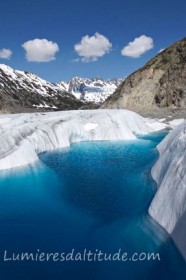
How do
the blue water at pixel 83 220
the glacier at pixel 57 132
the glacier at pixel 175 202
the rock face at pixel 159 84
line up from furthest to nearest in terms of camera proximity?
the rock face at pixel 159 84 < the glacier at pixel 57 132 < the glacier at pixel 175 202 < the blue water at pixel 83 220

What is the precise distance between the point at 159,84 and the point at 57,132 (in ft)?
183

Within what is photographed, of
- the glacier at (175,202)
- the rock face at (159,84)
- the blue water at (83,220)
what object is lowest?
the blue water at (83,220)

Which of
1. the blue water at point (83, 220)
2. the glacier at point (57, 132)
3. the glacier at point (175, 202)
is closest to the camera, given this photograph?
the blue water at point (83, 220)

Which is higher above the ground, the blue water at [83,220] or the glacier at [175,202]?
the glacier at [175,202]

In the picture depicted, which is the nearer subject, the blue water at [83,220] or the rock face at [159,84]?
the blue water at [83,220]

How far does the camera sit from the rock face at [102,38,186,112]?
87938 mm

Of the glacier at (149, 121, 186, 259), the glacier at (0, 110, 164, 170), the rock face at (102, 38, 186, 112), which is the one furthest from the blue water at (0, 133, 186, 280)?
the rock face at (102, 38, 186, 112)

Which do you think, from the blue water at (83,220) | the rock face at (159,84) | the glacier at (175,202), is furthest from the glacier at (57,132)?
the rock face at (159,84)

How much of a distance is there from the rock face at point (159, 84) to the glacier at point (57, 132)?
106ft

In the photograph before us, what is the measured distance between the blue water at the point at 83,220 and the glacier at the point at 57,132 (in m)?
2.70

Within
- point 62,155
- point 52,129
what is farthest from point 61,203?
point 52,129

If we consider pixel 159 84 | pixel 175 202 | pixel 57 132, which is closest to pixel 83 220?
pixel 175 202

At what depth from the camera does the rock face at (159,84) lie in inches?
3462

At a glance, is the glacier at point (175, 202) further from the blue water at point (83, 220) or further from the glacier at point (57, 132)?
the glacier at point (57, 132)
